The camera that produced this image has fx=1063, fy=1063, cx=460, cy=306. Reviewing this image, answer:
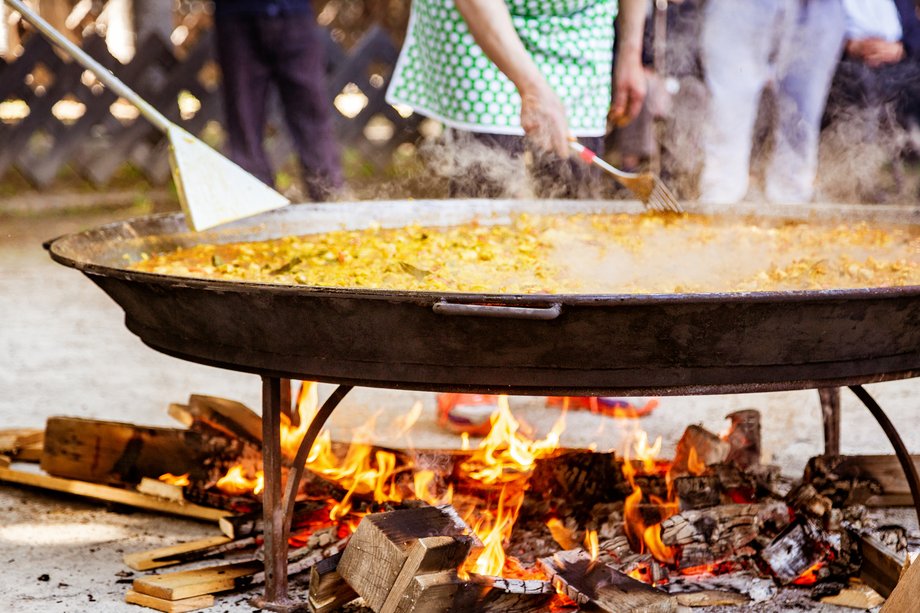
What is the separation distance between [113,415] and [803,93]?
4615 millimetres

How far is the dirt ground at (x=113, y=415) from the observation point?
2725mm

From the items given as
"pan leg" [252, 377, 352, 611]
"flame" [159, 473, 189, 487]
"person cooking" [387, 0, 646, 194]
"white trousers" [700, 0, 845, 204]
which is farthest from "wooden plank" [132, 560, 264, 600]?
"white trousers" [700, 0, 845, 204]

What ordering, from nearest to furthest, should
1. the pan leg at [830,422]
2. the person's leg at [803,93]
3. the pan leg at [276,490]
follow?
the pan leg at [276,490]
the pan leg at [830,422]
the person's leg at [803,93]

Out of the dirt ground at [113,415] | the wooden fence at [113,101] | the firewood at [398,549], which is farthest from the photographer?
the wooden fence at [113,101]

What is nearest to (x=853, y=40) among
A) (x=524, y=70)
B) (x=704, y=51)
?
(x=704, y=51)

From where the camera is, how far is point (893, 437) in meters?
2.53

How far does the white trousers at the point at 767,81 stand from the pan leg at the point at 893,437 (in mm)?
3460

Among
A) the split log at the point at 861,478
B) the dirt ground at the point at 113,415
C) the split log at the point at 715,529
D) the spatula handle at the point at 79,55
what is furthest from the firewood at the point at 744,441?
the spatula handle at the point at 79,55

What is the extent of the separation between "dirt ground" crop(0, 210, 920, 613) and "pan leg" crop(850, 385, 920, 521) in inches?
36.1

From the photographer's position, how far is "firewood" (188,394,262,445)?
3.19 m

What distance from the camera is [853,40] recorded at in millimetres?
6496

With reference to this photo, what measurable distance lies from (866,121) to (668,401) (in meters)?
4.60

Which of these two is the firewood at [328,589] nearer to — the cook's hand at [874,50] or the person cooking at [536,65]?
the person cooking at [536,65]

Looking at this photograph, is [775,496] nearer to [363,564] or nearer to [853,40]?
[363,564]
